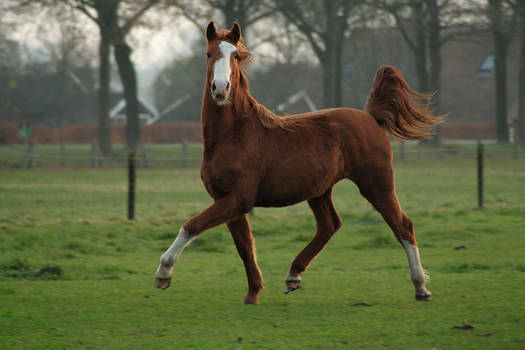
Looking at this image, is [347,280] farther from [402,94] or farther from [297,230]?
[297,230]

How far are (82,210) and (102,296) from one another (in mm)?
8178

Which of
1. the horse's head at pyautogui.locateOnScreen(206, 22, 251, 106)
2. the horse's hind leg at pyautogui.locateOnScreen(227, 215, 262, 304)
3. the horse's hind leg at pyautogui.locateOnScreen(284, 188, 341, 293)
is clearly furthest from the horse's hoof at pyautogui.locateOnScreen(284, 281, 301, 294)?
the horse's head at pyautogui.locateOnScreen(206, 22, 251, 106)

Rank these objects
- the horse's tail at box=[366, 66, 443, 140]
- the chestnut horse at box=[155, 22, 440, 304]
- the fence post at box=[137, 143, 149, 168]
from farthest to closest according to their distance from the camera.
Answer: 1. the fence post at box=[137, 143, 149, 168]
2. the horse's tail at box=[366, 66, 443, 140]
3. the chestnut horse at box=[155, 22, 440, 304]

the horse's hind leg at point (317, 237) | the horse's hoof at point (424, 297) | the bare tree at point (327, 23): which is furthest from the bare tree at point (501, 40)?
the horse's hoof at point (424, 297)

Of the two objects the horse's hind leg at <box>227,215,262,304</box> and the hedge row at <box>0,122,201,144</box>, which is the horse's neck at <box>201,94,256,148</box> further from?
the hedge row at <box>0,122,201,144</box>

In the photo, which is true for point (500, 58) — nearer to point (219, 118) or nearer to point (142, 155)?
point (142, 155)

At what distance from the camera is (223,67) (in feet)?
16.4

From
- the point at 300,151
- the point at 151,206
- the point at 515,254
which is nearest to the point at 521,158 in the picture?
the point at 151,206

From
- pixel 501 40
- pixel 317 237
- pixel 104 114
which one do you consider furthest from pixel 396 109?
pixel 501 40

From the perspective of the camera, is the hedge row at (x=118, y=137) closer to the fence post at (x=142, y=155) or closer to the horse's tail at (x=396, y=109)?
the fence post at (x=142, y=155)

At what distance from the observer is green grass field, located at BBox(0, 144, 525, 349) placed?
4.65 metres

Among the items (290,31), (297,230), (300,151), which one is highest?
(290,31)

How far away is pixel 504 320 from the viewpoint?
198 inches

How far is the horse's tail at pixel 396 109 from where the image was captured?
6434 mm
